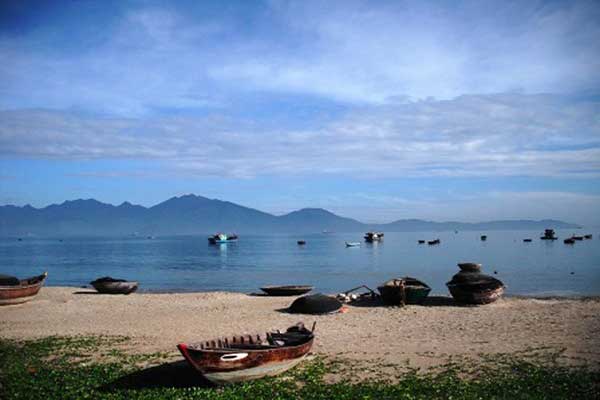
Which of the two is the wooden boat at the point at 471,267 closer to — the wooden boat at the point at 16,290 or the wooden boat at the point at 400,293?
the wooden boat at the point at 400,293

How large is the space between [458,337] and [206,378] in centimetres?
1107

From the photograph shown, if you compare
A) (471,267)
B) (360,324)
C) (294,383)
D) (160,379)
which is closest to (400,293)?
(360,324)

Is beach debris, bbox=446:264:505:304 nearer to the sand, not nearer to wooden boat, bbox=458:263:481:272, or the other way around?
the sand

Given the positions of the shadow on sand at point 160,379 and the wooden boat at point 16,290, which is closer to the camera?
the shadow on sand at point 160,379

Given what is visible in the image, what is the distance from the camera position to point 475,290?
1179 inches

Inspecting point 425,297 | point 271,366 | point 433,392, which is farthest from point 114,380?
point 425,297

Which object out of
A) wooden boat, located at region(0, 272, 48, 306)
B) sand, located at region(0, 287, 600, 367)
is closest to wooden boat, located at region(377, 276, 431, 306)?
sand, located at region(0, 287, 600, 367)

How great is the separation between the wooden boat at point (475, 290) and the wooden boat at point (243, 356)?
1634cm

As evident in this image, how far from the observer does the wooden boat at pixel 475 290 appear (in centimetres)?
2998

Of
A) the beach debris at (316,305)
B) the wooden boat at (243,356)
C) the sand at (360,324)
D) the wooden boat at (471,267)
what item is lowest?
the sand at (360,324)

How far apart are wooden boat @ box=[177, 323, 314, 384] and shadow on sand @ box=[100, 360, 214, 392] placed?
2.69ft

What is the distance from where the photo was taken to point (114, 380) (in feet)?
49.5

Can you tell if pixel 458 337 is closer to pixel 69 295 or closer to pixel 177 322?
pixel 177 322

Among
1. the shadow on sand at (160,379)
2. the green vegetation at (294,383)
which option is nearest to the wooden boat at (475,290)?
the green vegetation at (294,383)
